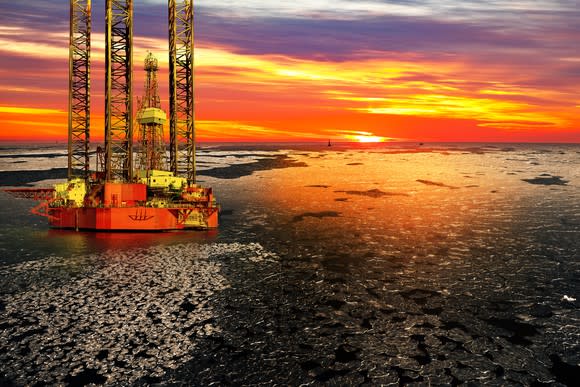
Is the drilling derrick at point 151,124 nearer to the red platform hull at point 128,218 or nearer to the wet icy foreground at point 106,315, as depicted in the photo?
the red platform hull at point 128,218

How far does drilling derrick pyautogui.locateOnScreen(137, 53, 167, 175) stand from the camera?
2324 inches

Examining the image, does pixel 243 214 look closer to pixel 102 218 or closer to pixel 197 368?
pixel 102 218

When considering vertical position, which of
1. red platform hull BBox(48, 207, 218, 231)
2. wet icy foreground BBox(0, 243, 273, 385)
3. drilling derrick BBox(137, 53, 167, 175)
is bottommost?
wet icy foreground BBox(0, 243, 273, 385)

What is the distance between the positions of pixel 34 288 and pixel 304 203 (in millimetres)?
41758

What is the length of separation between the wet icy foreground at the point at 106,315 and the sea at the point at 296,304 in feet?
0.30

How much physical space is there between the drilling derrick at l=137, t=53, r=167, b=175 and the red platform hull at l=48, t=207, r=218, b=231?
7703 millimetres

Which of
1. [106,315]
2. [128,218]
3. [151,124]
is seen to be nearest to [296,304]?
[106,315]

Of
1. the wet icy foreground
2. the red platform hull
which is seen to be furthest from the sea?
the red platform hull

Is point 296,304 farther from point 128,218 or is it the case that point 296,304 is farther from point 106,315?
point 128,218

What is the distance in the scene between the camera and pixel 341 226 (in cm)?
4900

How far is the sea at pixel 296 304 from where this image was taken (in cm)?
1877

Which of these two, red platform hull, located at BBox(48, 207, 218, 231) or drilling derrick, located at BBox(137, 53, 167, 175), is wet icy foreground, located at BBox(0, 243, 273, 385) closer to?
red platform hull, located at BBox(48, 207, 218, 231)

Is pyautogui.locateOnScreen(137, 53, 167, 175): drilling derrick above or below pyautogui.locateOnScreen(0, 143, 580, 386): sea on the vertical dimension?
above

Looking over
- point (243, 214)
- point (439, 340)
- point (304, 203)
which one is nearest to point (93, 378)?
point (439, 340)
